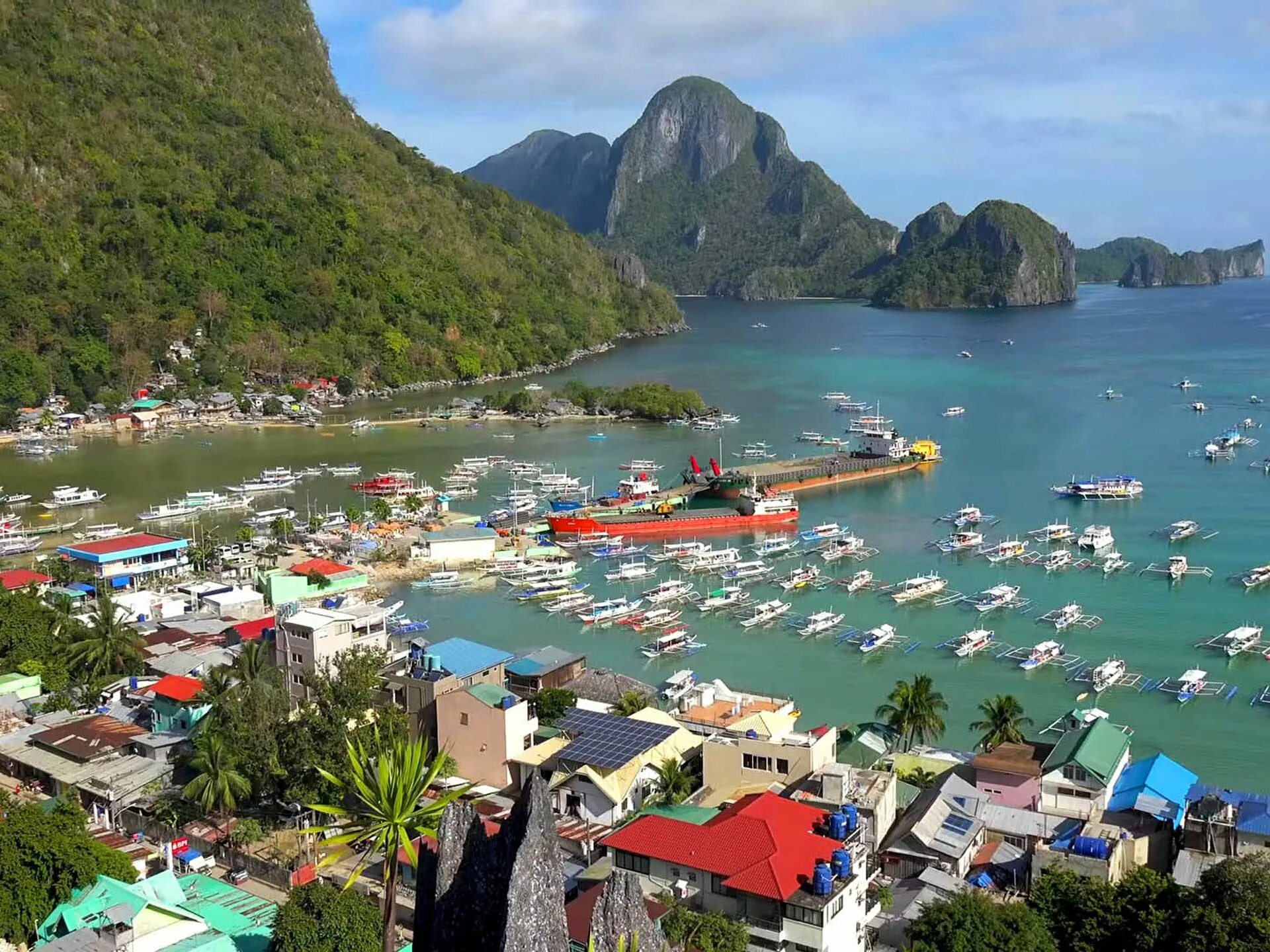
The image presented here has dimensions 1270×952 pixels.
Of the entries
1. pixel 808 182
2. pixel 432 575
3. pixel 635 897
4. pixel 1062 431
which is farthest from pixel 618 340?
pixel 808 182

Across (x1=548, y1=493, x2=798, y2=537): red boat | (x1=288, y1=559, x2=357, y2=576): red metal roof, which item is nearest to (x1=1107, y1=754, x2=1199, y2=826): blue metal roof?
(x1=288, y1=559, x2=357, y2=576): red metal roof

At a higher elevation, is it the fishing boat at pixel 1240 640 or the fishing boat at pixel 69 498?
the fishing boat at pixel 69 498

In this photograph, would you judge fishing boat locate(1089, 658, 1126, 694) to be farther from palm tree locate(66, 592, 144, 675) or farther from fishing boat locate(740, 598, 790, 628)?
palm tree locate(66, 592, 144, 675)

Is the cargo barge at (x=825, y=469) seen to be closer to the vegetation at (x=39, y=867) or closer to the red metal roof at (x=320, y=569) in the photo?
the red metal roof at (x=320, y=569)

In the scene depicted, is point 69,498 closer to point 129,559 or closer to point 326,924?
point 129,559

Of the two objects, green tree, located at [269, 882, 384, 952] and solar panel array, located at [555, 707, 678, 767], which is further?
solar panel array, located at [555, 707, 678, 767]

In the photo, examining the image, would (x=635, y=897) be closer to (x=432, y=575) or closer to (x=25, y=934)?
(x=25, y=934)

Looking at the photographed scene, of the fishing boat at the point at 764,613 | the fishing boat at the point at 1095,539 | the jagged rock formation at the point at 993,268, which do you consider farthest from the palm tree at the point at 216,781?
the jagged rock formation at the point at 993,268
